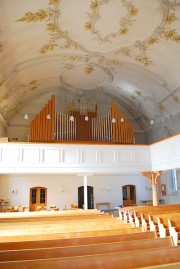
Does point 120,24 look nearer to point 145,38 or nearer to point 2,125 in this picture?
point 145,38

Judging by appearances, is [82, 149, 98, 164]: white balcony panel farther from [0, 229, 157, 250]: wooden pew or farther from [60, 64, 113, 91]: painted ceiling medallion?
[0, 229, 157, 250]: wooden pew

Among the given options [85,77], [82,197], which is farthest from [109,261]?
[82,197]

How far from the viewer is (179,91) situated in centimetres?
1163

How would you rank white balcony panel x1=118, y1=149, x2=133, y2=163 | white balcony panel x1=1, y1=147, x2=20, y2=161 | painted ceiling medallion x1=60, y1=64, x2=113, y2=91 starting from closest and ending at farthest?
white balcony panel x1=1, y1=147, x2=20, y2=161, white balcony panel x1=118, y1=149, x2=133, y2=163, painted ceiling medallion x1=60, y1=64, x2=113, y2=91

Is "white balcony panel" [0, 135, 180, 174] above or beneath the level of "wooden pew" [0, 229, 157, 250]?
above

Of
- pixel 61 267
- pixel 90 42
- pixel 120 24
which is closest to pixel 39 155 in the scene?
pixel 90 42

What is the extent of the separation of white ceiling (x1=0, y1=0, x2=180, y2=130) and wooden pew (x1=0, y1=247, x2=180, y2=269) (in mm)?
7114

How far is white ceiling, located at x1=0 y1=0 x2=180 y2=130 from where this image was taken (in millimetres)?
7758

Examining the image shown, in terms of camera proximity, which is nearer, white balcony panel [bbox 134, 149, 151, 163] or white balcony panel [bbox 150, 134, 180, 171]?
white balcony panel [bbox 150, 134, 180, 171]

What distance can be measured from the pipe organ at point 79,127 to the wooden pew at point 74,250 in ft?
30.0

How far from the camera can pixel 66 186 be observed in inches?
607

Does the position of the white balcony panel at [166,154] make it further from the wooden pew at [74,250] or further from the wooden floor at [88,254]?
the wooden pew at [74,250]

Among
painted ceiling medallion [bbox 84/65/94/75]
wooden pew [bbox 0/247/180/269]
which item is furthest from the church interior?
painted ceiling medallion [bbox 84/65/94/75]

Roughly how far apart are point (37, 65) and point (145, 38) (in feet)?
16.2
